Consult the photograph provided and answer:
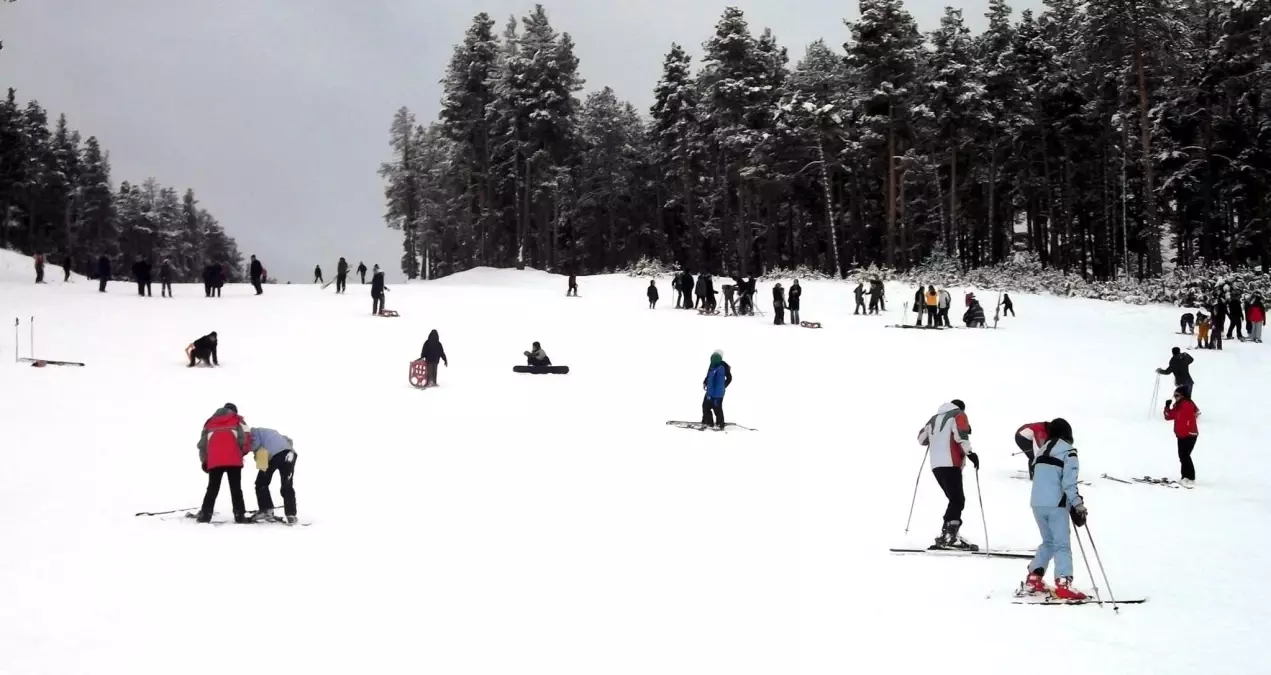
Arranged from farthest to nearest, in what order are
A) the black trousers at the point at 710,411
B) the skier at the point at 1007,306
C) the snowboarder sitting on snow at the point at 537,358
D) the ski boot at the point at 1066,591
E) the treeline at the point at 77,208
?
the treeline at the point at 77,208, the skier at the point at 1007,306, the snowboarder sitting on snow at the point at 537,358, the black trousers at the point at 710,411, the ski boot at the point at 1066,591

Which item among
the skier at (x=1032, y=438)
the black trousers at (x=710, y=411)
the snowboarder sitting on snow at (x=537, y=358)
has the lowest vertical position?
the black trousers at (x=710, y=411)

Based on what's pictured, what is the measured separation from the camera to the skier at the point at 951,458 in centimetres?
1034

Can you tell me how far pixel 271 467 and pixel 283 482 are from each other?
0.26m

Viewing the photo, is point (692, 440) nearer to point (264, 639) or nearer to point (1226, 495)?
point (1226, 495)

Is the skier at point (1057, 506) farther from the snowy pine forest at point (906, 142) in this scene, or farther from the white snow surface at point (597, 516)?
the snowy pine forest at point (906, 142)

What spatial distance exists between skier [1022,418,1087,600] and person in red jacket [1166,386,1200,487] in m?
7.15

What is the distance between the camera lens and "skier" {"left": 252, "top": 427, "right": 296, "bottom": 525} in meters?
10.8

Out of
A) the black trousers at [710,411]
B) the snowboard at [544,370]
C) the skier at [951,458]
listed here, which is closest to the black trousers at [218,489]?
the skier at [951,458]

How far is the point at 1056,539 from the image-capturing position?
8266mm

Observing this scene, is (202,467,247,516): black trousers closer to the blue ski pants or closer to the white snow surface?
the white snow surface

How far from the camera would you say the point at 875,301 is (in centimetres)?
3744

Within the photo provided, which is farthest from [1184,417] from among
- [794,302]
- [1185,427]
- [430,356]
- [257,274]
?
[257,274]

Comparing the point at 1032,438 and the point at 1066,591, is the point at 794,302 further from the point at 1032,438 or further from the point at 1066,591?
the point at 1066,591

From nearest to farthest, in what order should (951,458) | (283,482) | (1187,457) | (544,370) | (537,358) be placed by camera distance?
(951,458) → (283,482) → (1187,457) → (544,370) → (537,358)
